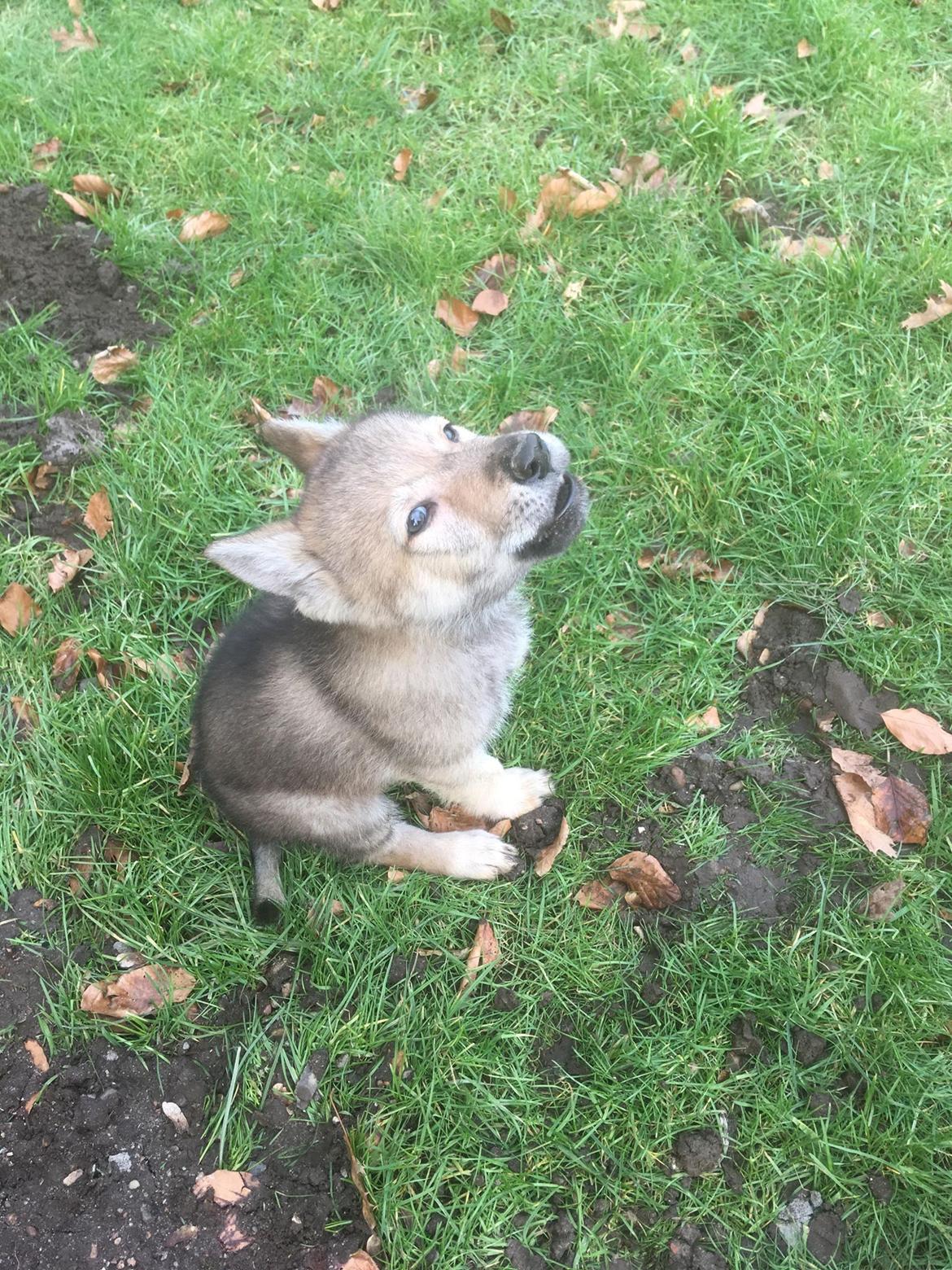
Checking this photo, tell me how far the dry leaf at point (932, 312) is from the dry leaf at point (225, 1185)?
13.7ft

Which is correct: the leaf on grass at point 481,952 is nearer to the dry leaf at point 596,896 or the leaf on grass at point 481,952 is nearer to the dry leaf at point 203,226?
the dry leaf at point 596,896

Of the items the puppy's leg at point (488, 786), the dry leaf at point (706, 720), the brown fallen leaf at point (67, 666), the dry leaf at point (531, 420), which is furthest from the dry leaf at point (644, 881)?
the brown fallen leaf at point (67, 666)

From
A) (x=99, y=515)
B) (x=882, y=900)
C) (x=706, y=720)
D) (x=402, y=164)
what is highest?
(x=402, y=164)

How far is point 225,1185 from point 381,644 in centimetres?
170

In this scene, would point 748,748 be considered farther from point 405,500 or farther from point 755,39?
point 755,39

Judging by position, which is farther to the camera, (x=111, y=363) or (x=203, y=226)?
(x=203, y=226)

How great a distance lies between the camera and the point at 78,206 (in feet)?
14.3

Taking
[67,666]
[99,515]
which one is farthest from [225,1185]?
[99,515]

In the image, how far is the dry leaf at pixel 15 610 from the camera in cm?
345

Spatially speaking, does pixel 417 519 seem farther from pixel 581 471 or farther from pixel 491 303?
pixel 491 303

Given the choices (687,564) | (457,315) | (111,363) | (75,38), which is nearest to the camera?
(687,564)

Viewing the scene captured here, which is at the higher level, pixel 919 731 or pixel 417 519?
pixel 417 519

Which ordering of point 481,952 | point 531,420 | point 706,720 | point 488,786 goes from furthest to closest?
point 531,420
point 706,720
point 488,786
point 481,952

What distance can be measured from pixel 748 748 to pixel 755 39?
12.9 feet
